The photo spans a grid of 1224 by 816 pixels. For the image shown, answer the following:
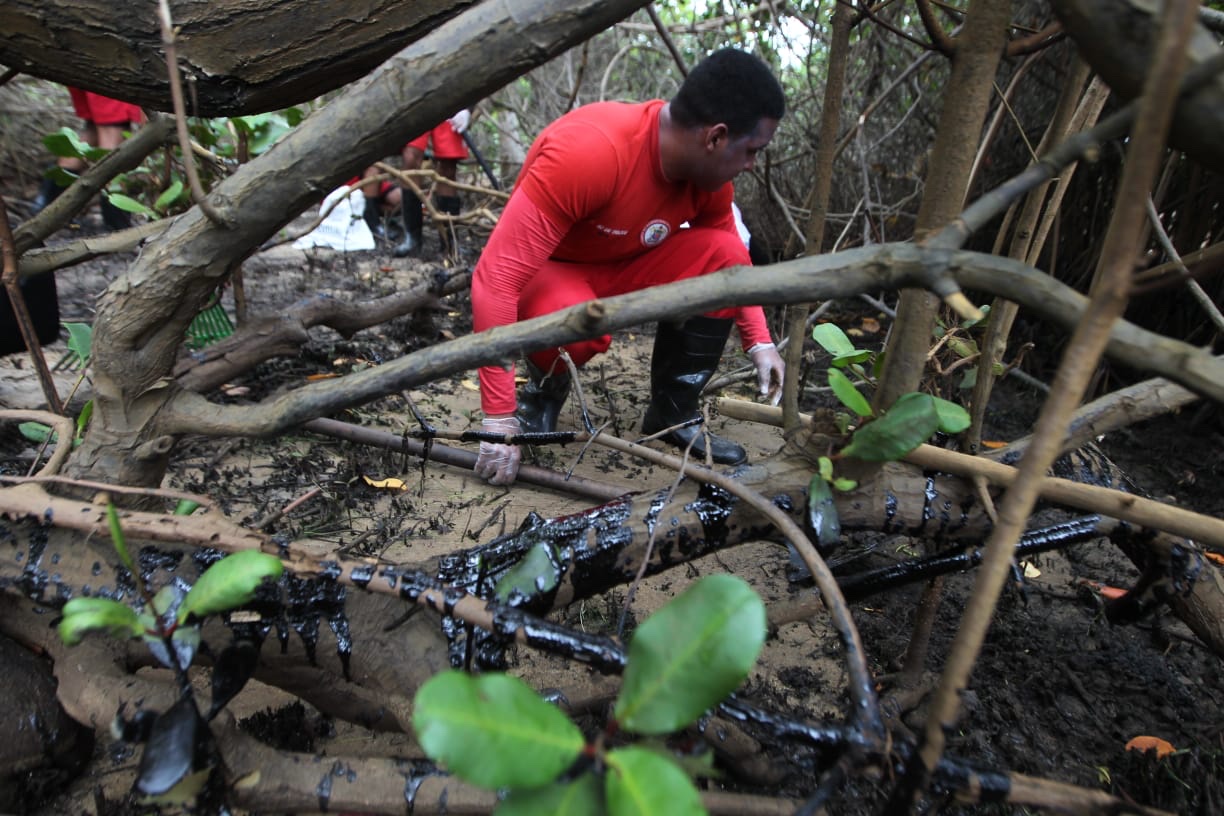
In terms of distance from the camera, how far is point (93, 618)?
2.94 feet

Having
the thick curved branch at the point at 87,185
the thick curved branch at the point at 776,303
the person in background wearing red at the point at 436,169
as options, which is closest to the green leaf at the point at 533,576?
the thick curved branch at the point at 776,303

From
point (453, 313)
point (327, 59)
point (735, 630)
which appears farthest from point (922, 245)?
point (453, 313)

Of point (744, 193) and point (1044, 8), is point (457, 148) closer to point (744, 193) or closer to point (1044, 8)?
point (744, 193)

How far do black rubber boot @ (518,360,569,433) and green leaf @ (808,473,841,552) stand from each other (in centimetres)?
195

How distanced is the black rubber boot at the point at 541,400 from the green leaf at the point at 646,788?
2.44 meters

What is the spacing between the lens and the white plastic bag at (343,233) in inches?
236

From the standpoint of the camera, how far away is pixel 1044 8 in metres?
3.58

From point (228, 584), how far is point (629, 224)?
6.89ft

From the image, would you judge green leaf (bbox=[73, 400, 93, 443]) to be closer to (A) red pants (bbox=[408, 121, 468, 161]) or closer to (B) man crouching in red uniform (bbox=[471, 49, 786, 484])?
(B) man crouching in red uniform (bbox=[471, 49, 786, 484])

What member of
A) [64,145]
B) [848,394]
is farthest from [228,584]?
[64,145]

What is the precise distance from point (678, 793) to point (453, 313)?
14.0 feet

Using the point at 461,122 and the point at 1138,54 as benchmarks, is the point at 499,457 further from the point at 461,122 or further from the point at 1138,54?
the point at 461,122

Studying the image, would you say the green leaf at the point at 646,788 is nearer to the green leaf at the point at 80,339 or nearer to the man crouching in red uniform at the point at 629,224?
the man crouching in red uniform at the point at 629,224

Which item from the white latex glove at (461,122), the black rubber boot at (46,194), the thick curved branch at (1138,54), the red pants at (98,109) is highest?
the thick curved branch at (1138,54)
